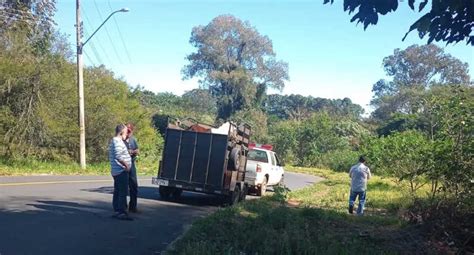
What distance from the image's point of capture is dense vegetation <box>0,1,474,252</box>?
11.2 m

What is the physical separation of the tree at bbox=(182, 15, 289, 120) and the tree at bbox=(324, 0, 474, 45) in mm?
59195

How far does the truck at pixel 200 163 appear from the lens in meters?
13.5

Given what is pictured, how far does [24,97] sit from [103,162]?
744 centimetres

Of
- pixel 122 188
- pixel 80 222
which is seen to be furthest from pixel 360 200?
pixel 80 222

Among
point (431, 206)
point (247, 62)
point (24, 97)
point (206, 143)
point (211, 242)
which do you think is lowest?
point (211, 242)

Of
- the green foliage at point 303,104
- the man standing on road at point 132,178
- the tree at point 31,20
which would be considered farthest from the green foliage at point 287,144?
the green foliage at point 303,104

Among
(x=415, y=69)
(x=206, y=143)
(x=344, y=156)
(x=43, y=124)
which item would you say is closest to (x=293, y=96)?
(x=415, y=69)

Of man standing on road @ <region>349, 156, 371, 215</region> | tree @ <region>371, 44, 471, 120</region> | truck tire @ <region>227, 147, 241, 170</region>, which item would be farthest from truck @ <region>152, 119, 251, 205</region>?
tree @ <region>371, 44, 471, 120</region>

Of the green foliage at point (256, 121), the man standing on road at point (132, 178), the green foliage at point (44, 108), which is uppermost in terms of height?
the green foliage at point (256, 121)

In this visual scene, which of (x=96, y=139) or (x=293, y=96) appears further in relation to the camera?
(x=293, y=96)

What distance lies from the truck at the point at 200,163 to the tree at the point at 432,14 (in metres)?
8.07

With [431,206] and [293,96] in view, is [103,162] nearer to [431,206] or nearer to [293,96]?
[431,206]

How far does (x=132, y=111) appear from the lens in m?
31.6

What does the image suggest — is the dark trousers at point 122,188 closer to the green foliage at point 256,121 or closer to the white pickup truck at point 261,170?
the white pickup truck at point 261,170
